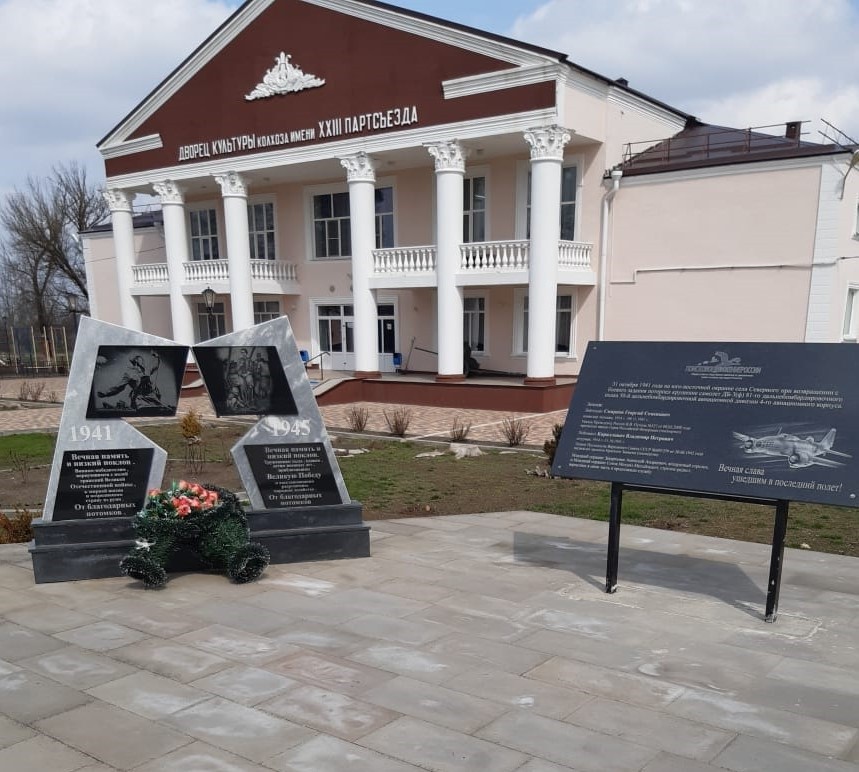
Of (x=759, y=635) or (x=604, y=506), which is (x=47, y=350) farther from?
(x=759, y=635)

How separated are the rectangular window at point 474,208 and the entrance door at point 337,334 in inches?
227

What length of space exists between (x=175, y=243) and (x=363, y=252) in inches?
340

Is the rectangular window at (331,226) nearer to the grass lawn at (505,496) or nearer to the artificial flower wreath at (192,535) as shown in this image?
the grass lawn at (505,496)

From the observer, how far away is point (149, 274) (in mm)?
27344

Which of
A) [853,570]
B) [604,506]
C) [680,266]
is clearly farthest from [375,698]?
[680,266]

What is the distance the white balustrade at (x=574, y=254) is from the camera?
62.8 feet

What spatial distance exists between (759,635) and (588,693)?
1.65 m

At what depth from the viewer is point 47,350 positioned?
3553 cm

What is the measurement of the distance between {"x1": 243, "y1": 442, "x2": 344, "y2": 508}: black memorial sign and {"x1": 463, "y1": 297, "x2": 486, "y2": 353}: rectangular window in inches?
629

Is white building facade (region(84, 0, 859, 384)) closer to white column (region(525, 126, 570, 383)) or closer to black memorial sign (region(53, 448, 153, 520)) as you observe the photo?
white column (region(525, 126, 570, 383))

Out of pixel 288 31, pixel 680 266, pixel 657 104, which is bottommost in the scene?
pixel 680 266

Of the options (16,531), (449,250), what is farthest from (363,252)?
(16,531)

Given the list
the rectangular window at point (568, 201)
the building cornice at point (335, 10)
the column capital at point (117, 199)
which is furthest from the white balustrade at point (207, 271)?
the rectangular window at point (568, 201)

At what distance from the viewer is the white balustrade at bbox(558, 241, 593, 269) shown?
62.8 feet
